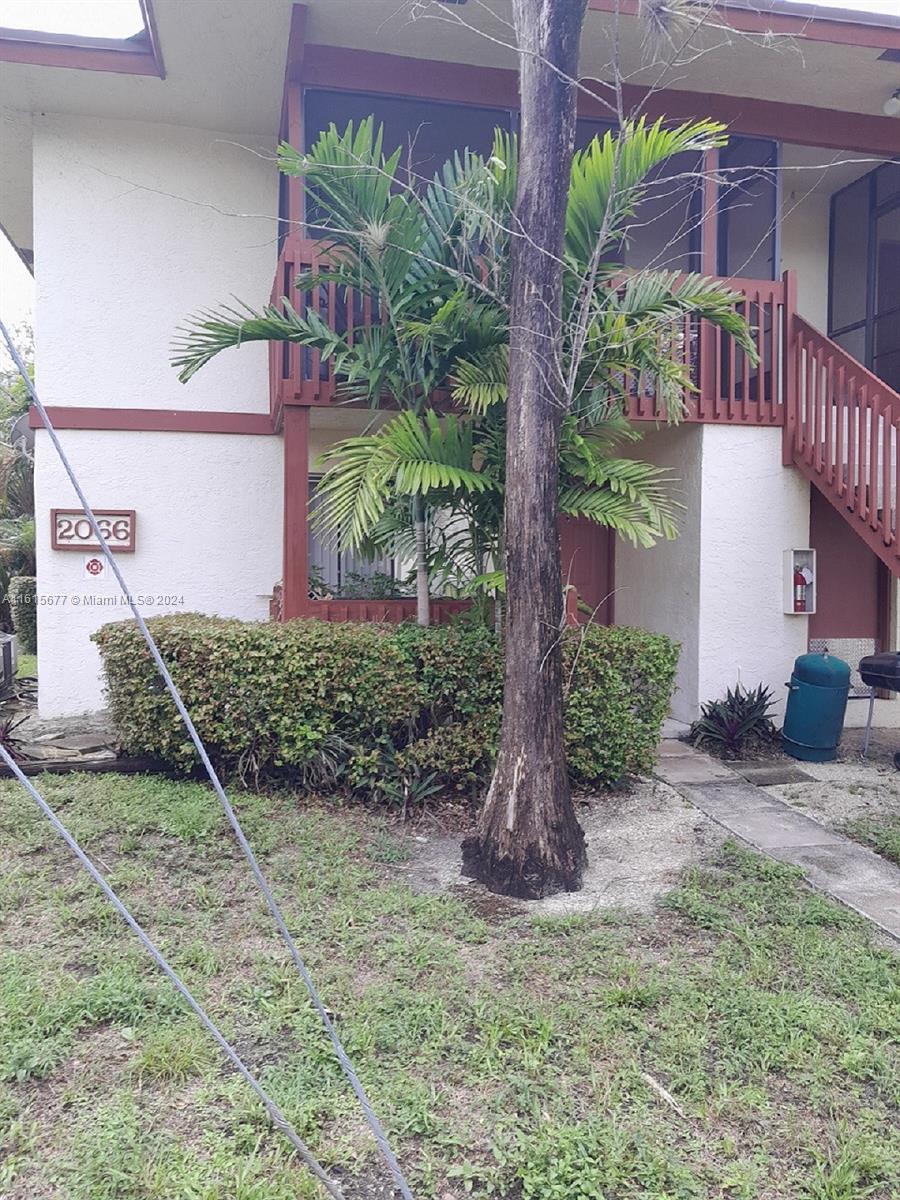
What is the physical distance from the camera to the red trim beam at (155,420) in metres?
7.51

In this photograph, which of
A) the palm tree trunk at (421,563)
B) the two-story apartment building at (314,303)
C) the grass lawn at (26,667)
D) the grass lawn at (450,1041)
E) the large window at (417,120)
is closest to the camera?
the grass lawn at (450,1041)

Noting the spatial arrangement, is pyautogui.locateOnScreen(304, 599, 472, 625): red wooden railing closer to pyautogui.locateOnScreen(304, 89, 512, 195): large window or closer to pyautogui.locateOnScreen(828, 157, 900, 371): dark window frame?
pyautogui.locateOnScreen(304, 89, 512, 195): large window

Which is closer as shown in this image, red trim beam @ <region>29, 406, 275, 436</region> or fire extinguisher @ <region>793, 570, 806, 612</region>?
fire extinguisher @ <region>793, 570, 806, 612</region>

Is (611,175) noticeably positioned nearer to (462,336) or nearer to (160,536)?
(462,336)

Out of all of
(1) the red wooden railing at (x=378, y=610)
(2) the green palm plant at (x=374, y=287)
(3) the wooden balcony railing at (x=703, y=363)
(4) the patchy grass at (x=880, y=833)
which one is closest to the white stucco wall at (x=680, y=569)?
(3) the wooden balcony railing at (x=703, y=363)

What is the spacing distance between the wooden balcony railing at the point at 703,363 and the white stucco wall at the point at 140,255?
3.43ft

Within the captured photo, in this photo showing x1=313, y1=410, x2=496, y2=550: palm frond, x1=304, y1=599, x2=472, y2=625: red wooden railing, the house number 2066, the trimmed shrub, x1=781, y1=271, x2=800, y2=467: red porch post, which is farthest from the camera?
the trimmed shrub

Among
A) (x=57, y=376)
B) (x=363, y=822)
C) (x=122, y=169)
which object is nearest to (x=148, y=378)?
(x=57, y=376)

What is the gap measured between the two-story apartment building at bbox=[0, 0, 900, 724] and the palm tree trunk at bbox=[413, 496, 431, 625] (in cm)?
154

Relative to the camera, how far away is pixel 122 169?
7.59 m

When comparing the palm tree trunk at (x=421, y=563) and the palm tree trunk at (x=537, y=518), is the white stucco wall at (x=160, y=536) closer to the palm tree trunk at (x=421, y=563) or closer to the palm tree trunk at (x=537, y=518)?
the palm tree trunk at (x=421, y=563)

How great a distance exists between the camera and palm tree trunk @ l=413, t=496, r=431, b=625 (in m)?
5.48

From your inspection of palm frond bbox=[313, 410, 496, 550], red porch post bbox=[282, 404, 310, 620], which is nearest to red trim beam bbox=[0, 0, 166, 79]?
red porch post bbox=[282, 404, 310, 620]

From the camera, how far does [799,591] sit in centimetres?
729
